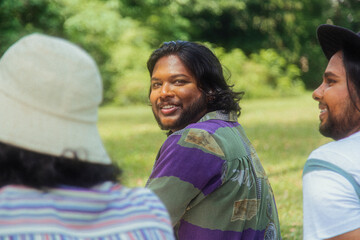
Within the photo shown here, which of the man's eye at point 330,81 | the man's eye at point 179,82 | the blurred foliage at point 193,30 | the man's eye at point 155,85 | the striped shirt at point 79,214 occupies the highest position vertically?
the man's eye at point 330,81

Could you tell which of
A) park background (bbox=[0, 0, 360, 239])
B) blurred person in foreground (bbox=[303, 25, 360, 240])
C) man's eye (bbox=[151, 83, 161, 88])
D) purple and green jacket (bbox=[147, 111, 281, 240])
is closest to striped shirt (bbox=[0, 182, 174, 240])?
blurred person in foreground (bbox=[303, 25, 360, 240])

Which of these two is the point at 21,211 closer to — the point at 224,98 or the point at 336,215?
the point at 336,215

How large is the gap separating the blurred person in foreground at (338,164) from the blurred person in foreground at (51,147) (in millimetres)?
726

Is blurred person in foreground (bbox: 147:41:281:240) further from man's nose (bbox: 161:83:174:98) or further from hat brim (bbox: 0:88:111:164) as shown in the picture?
hat brim (bbox: 0:88:111:164)

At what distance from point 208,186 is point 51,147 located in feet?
3.76

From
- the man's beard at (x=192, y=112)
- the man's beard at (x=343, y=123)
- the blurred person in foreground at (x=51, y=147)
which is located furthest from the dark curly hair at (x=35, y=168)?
the man's beard at (x=192, y=112)

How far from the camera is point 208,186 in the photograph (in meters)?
2.29

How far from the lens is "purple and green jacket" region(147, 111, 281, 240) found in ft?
7.34

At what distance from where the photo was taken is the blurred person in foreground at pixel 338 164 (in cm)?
175

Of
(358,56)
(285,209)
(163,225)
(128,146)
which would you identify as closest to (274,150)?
(128,146)

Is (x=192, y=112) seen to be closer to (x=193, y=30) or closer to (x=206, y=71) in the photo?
(x=206, y=71)

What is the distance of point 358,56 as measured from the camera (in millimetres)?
2045

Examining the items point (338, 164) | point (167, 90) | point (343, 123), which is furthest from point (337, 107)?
point (167, 90)

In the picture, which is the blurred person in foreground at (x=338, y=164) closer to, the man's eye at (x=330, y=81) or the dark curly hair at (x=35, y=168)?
the man's eye at (x=330, y=81)
